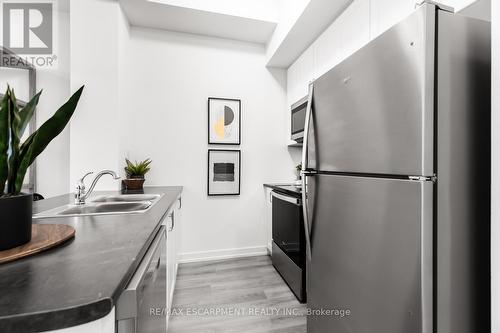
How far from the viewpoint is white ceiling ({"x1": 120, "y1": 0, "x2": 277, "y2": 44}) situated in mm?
2273

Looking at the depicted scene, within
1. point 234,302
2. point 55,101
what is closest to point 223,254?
point 234,302

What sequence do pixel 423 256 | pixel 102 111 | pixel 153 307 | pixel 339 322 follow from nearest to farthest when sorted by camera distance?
pixel 423 256 → pixel 153 307 → pixel 339 322 → pixel 102 111

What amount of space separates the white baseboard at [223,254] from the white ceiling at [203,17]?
99.1 inches

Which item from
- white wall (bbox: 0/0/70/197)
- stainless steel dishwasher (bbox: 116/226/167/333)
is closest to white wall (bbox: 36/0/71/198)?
white wall (bbox: 0/0/70/197)

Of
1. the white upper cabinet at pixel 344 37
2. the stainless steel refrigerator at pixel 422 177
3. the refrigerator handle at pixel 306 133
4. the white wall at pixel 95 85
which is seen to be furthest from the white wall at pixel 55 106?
the stainless steel refrigerator at pixel 422 177

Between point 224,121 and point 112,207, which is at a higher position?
point 224,121

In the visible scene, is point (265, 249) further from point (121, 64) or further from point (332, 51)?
point (121, 64)

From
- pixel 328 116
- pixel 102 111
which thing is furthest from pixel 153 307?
pixel 102 111

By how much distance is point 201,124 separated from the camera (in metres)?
2.73

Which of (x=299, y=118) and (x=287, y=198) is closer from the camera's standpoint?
(x=287, y=198)

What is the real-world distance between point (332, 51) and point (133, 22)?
6.81 ft

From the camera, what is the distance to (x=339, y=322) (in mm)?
1079

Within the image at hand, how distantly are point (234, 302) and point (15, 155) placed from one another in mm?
1759

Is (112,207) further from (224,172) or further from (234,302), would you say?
(224,172)
